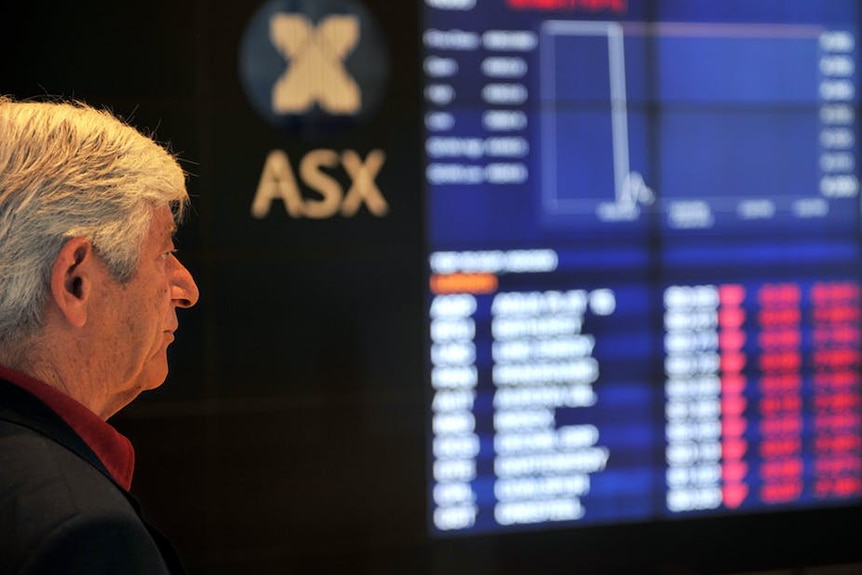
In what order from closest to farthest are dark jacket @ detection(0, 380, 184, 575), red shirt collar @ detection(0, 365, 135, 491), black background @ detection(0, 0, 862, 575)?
dark jacket @ detection(0, 380, 184, 575), red shirt collar @ detection(0, 365, 135, 491), black background @ detection(0, 0, 862, 575)

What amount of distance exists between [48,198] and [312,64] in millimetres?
1727

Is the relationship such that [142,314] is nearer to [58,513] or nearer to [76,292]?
[76,292]

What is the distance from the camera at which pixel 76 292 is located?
927 millimetres

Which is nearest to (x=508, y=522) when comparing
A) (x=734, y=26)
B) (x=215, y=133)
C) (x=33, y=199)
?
(x=215, y=133)

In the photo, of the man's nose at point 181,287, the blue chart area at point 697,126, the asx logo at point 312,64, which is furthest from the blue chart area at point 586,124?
Answer: the man's nose at point 181,287

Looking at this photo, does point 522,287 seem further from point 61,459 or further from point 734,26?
point 61,459

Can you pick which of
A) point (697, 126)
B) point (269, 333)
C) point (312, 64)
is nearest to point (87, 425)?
point (269, 333)

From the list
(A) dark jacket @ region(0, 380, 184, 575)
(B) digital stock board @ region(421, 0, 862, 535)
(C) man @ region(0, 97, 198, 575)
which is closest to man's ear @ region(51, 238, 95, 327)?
(C) man @ region(0, 97, 198, 575)

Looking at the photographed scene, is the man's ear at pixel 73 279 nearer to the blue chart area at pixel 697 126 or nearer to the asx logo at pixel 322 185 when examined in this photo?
the asx logo at pixel 322 185

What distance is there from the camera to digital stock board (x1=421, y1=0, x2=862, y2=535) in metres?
2.66

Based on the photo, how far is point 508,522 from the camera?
107 inches

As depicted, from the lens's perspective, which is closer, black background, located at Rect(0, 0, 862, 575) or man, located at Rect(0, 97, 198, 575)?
man, located at Rect(0, 97, 198, 575)

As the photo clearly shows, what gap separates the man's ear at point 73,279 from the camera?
91cm

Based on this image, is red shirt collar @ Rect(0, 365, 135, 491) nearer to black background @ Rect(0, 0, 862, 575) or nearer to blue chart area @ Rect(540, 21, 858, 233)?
black background @ Rect(0, 0, 862, 575)
